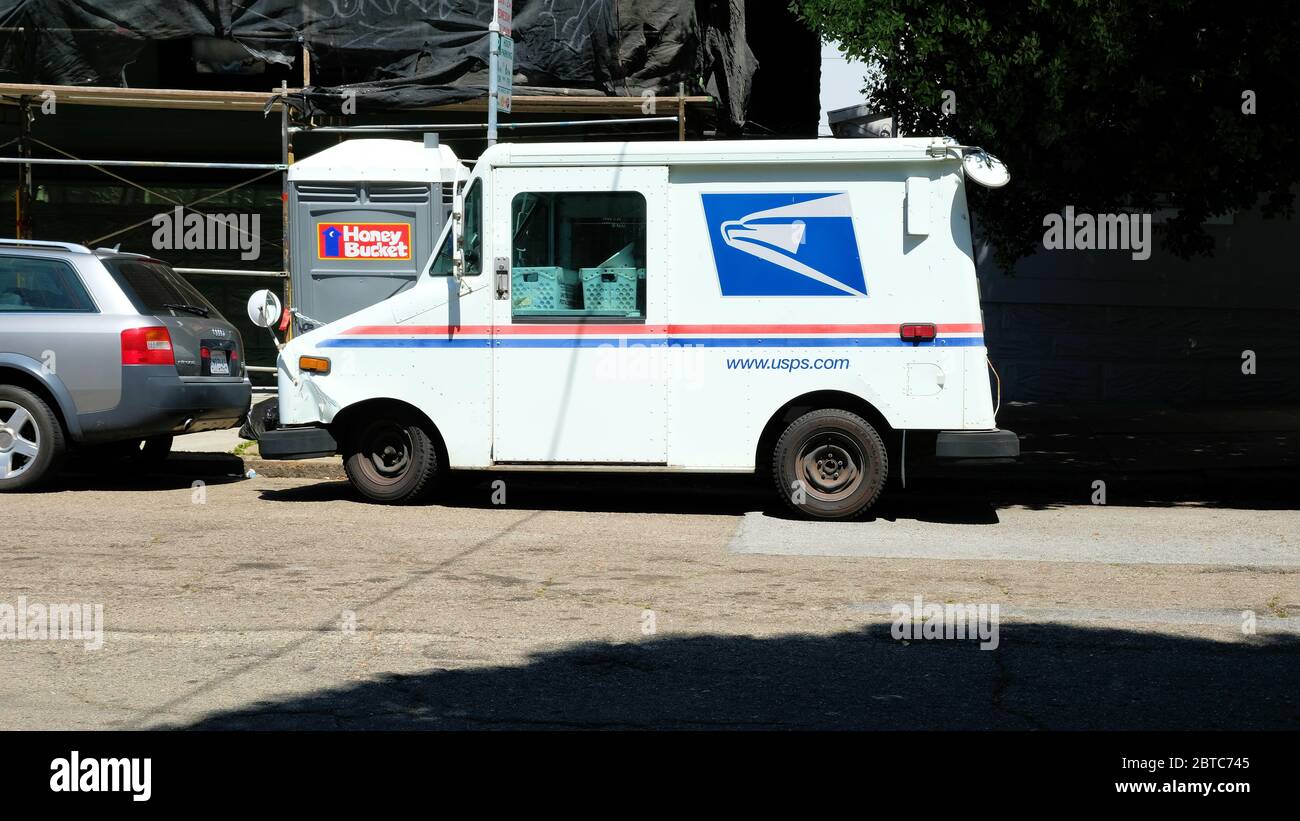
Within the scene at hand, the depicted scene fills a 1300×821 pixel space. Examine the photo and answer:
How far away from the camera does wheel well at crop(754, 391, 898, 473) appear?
10.3 meters

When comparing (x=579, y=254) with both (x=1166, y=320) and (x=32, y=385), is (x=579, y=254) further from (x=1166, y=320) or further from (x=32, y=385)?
(x=1166, y=320)

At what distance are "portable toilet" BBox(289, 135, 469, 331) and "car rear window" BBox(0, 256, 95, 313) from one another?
2.64m

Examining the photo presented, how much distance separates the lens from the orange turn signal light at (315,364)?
10648 millimetres

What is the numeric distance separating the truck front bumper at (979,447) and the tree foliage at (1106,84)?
2.31 m

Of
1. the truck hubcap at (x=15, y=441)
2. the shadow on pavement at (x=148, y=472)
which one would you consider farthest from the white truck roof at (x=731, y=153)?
the shadow on pavement at (x=148, y=472)

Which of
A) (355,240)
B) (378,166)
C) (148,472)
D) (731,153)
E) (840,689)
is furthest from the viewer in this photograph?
(355,240)

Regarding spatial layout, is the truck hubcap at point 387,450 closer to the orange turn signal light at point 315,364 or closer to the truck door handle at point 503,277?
the orange turn signal light at point 315,364

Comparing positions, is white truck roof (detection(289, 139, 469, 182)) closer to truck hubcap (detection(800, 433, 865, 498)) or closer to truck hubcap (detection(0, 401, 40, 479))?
truck hubcap (detection(0, 401, 40, 479))

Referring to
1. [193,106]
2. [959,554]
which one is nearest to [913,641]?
[959,554]

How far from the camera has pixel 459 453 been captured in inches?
419

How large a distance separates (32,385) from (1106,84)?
27.2 feet

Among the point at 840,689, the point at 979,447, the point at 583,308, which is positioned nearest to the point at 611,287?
the point at 583,308

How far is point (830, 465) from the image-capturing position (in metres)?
10.3
